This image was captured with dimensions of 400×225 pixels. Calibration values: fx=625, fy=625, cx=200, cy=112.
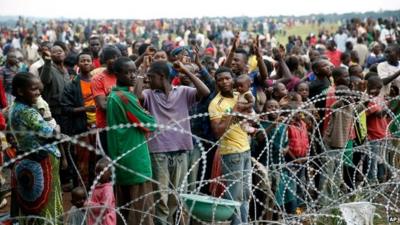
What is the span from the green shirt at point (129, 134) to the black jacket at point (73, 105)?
2019 mm

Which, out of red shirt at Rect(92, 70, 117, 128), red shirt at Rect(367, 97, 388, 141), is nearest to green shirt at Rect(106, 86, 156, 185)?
red shirt at Rect(92, 70, 117, 128)

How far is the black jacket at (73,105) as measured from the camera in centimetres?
717

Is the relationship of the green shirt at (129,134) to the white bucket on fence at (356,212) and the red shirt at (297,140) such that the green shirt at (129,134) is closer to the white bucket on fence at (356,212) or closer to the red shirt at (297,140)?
the white bucket on fence at (356,212)

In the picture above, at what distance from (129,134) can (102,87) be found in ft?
3.62

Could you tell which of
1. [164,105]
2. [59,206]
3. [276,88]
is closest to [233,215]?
[164,105]

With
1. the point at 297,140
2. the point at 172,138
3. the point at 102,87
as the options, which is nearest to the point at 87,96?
the point at 102,87

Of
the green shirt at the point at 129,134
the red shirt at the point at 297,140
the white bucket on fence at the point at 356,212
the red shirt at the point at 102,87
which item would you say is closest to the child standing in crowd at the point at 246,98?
the red shirt at the point at 297,140

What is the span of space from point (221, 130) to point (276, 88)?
5.84 ft

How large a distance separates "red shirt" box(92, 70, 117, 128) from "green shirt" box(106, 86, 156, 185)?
68 centimetres

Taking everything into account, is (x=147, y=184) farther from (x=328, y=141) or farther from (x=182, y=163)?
(x=328, y=141)

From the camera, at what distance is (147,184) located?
536cm

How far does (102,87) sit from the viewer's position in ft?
20.1

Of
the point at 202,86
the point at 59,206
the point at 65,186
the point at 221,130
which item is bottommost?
the point at 65,186

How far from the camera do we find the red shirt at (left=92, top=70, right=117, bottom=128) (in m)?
5.94
